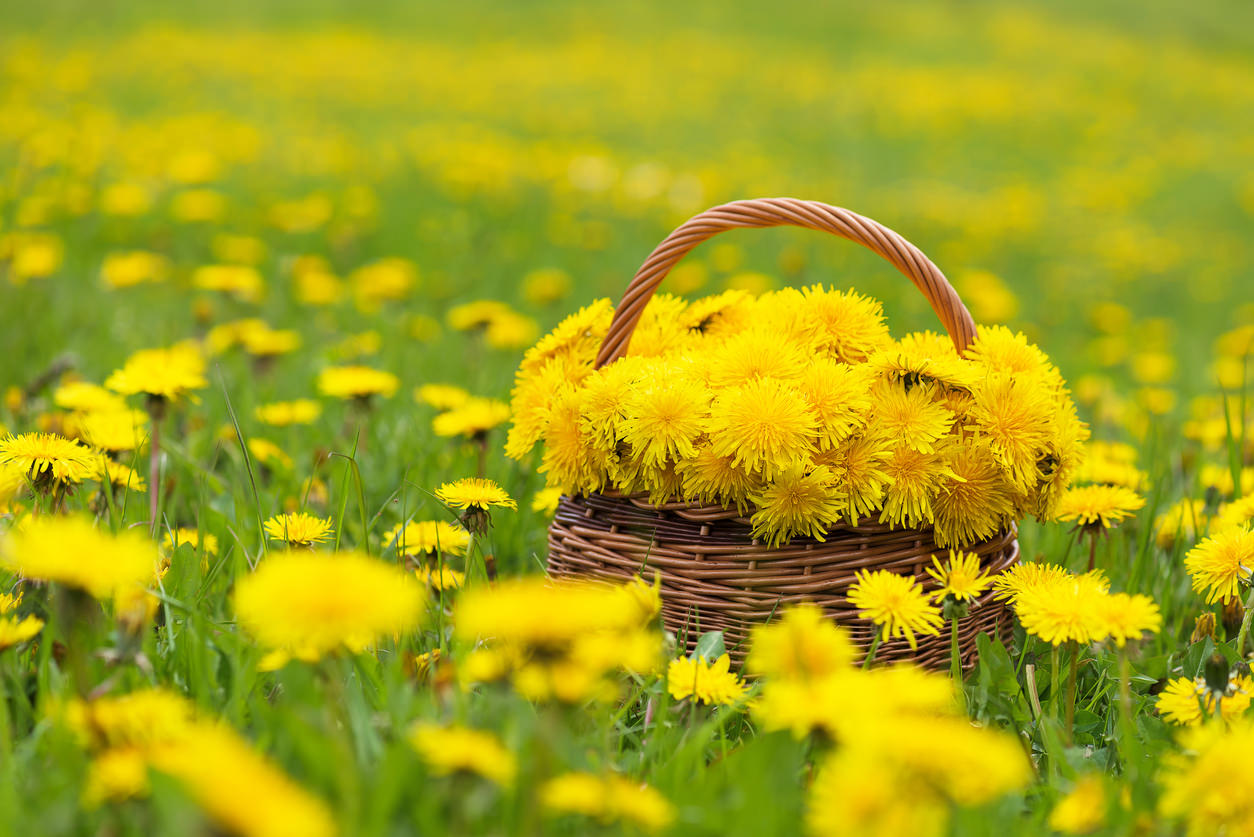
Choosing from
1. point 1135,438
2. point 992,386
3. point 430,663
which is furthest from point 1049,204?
point 430,663

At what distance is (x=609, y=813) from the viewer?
2.09 feet

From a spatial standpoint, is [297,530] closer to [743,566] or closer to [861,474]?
[743,566]

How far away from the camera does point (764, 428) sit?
106 centimetres

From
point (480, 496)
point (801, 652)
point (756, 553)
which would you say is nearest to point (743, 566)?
point (756, 553)

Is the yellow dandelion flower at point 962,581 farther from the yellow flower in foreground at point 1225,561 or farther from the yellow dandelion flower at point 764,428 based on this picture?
the yellow flower in foreground at point 1225,561

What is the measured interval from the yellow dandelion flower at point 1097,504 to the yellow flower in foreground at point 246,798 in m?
1.01

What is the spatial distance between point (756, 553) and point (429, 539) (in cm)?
38

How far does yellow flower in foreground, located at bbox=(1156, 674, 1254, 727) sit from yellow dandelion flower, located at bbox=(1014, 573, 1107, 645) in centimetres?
14

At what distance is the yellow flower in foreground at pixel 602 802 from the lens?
0.63 m

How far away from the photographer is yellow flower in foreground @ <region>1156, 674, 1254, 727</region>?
0.94 m

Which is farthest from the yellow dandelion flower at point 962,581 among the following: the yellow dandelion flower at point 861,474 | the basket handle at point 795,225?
the basket handle at point 795,225

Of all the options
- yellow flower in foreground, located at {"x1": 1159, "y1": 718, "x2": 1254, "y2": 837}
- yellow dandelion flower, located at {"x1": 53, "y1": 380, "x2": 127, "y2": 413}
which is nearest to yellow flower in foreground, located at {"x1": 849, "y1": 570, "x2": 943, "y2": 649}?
yellow flower in foreground, located at {"x1": 1159, "y1": 718, "x2": 1254, "y2": 837}

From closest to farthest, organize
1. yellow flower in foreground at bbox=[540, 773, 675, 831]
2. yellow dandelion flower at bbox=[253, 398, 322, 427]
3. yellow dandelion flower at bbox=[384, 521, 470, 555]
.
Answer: yellow flower in foreground at bbox=[540, 773, 675, 831] < yellow dandelion flower at bbox=[384, 521, 470, 555] < yellow dandelion flower at bbox=[253, 398, 322, 427]

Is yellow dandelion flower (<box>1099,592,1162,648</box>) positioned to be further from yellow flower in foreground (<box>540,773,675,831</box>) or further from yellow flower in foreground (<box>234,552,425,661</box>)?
yellow flower in foreground (<box>234,552,425,661</box>)
